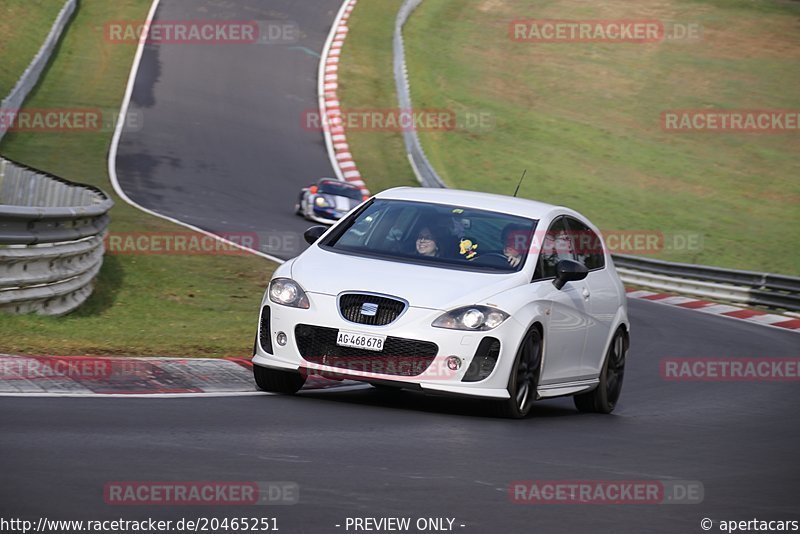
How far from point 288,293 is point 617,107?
35.9 m

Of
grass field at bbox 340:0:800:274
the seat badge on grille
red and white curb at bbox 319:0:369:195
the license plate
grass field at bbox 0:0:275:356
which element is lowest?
grass field at bbox 340:0:800:274

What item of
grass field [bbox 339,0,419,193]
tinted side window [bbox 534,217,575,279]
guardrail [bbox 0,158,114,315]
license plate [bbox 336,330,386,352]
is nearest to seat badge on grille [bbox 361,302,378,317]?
license plate [bbox 336,330,386,352]

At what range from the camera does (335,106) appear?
4144 cm

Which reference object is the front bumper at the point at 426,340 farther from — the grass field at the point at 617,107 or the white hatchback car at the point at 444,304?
the grass field at the point at 617,107

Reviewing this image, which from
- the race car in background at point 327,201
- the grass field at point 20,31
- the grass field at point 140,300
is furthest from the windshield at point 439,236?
the grass field at point 20,31

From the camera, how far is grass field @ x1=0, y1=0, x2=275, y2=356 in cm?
1155

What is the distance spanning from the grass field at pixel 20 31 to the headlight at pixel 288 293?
2818cm

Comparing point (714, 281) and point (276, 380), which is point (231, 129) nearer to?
point (714, 281)

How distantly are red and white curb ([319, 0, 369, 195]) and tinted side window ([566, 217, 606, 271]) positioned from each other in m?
19.4

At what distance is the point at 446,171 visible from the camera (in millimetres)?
36812

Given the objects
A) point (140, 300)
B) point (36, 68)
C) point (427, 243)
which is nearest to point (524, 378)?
point (427, 243)

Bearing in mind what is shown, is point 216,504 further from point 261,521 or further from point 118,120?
point 118,120

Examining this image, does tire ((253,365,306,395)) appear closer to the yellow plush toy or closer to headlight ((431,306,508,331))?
headlight ((431,306,508,331))

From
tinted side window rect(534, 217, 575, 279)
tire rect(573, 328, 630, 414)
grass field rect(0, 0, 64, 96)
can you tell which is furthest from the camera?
grass field rect(0, 0, 64, 96)
